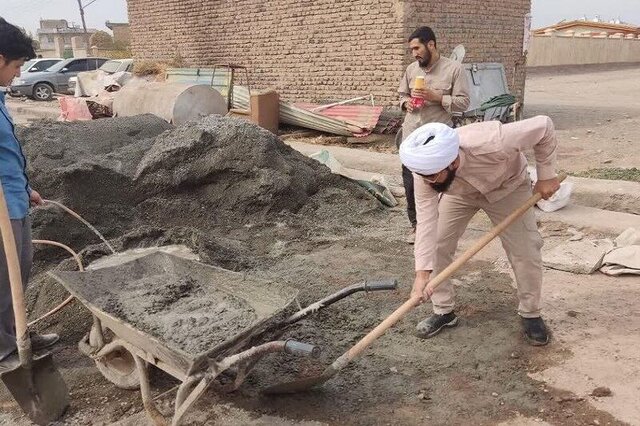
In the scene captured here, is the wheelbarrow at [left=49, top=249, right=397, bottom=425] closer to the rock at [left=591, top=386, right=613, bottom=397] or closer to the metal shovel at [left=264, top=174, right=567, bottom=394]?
the metal shovel at [left=264, top=174, right=567, bottom=394]

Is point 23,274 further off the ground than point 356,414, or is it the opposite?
point 23,274

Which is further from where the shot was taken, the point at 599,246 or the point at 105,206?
the point at 105,206

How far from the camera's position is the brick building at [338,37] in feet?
32.7

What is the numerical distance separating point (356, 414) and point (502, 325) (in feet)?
4.31

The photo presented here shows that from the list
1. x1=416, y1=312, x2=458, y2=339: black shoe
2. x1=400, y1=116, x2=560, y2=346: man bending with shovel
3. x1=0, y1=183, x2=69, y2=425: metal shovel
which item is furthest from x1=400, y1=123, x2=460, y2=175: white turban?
x1=0, y1=183, x2=69, y2=425: metal shovel

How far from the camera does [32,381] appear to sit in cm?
281

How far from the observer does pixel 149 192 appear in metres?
5.95

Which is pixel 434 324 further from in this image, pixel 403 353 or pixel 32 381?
pixel 32 381

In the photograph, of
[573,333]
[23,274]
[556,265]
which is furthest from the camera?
[556,265]

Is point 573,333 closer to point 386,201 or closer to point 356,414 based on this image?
point 356,414

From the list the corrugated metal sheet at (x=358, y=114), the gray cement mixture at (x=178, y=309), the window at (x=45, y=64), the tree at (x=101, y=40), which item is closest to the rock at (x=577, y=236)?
the gray cement mixture at (x=178, y=309)

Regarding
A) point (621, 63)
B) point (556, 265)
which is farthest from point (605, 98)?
point (621, 63)

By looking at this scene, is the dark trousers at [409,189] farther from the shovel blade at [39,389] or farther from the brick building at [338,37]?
the brick building at [338,37]

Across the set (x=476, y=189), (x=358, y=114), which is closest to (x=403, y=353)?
(x=476, y=189)
